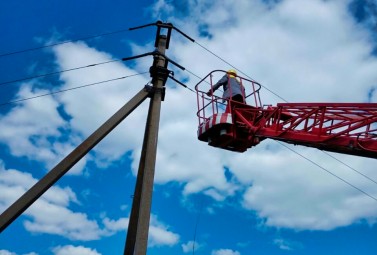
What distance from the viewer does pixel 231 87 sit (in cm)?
1191

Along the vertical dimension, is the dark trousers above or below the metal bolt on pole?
above

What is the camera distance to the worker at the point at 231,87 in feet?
38.9

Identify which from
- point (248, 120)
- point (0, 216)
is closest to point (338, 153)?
point (248, 120)

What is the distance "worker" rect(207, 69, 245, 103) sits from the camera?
38.9 ft

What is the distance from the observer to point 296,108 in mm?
10508

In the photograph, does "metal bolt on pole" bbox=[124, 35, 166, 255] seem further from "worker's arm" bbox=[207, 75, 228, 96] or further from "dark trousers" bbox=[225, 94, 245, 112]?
"dark trousers" bbox=[225, 94, 245, 112]

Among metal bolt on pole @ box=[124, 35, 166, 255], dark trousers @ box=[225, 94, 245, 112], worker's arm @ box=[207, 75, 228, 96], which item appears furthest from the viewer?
worker's arm @ box=[207, 75, 228, 96]

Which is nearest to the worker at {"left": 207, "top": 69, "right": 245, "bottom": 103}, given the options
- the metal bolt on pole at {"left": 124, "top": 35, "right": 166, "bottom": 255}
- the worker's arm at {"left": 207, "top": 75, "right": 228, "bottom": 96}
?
the worker's arm at {"left": 207, "top": 75, "right": 228, "bottom": 96}

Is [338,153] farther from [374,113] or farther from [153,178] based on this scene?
[153,178]

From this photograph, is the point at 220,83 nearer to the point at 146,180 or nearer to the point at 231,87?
the point at 231,87

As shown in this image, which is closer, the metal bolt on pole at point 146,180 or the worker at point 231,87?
the metal bolt on pole at point 146,180

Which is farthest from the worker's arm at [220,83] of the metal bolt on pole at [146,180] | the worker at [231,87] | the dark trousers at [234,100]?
the metal bolt on pole at [146,180]

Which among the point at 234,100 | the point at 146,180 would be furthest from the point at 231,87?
the point at 146,180

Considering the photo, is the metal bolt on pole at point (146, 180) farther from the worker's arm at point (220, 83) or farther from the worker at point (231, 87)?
the worker at point (231, 87)
